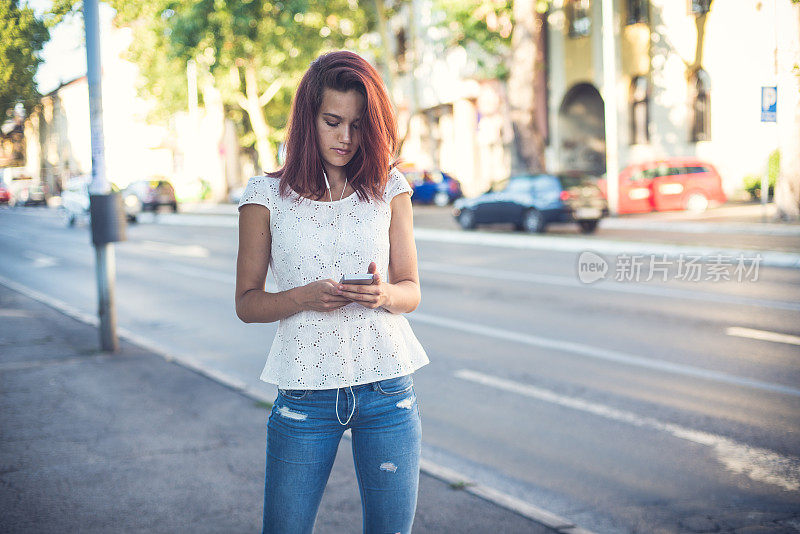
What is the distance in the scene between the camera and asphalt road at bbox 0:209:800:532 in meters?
4.80

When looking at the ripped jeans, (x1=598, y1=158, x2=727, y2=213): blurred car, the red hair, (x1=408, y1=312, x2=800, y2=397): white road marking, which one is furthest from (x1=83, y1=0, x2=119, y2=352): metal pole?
(x1=598, y1=158, x2=727, y2=213): blurred car

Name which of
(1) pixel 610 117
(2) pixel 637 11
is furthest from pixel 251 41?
(1) pixel 610 117

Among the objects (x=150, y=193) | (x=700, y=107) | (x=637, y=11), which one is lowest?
(x=150, y=193)

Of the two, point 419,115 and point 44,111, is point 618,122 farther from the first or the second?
point 44,111

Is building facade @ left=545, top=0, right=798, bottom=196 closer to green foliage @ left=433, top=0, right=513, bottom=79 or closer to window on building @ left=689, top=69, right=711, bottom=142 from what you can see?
window on building @ left=689, top=69, right=711, bottom=142

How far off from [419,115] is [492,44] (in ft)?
54.1

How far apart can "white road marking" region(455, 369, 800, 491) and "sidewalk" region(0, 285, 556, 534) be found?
1.74 meters

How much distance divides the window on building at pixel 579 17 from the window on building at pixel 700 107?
493 centimetres

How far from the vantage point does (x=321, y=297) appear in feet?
7.47

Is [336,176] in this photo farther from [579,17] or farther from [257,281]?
[579,17]

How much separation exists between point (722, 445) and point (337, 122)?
4083 mm

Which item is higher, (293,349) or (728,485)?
(293,349)

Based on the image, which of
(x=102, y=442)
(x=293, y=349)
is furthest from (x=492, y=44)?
(x=293, y=349)

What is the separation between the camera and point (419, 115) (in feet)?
147
